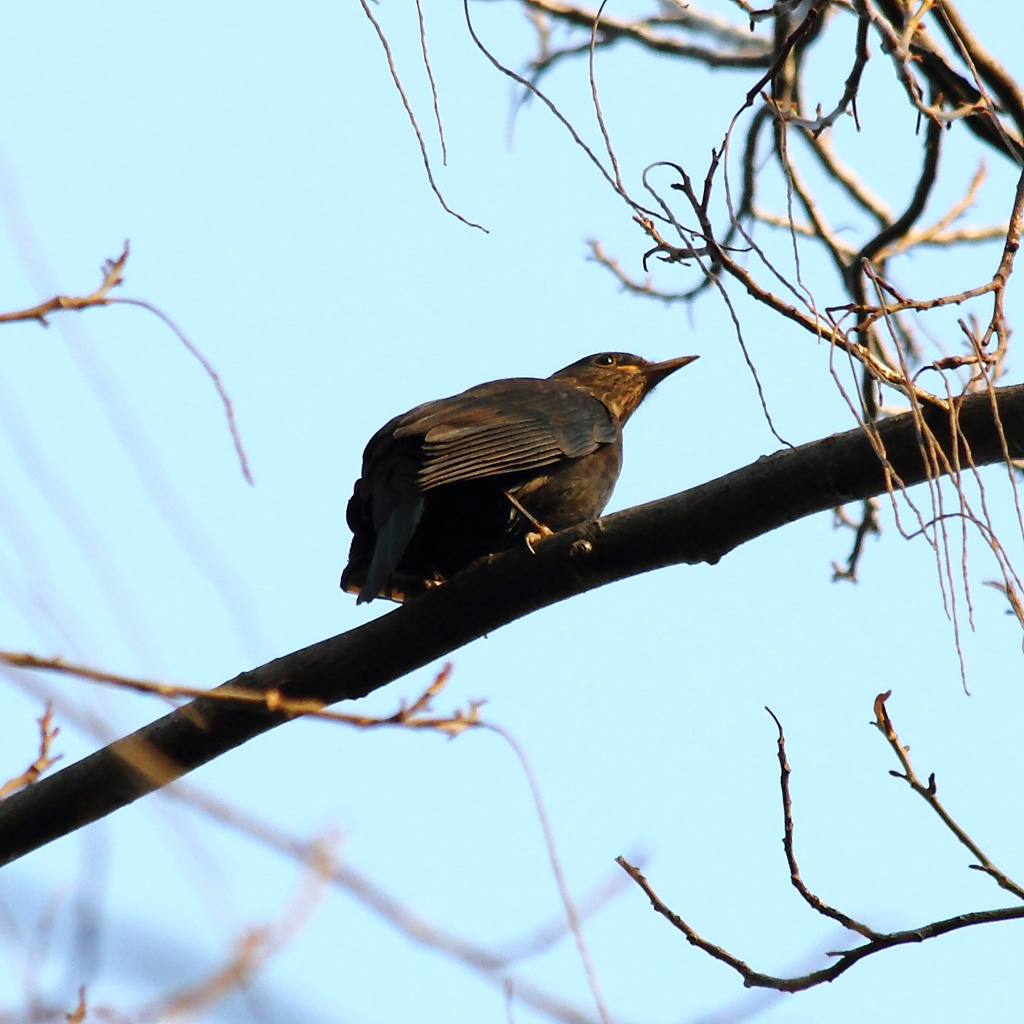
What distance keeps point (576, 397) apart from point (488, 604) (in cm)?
239

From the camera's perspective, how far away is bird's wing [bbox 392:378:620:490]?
508 centimetres

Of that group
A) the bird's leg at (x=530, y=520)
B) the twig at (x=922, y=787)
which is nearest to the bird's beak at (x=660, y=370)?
the bird's leg at (x=530, y=520)

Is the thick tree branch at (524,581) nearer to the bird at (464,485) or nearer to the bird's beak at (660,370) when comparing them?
the bird at (464,485)

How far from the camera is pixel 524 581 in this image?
4008 mm

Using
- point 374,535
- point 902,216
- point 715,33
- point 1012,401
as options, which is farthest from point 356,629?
point 715,33

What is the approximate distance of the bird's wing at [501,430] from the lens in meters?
5.08

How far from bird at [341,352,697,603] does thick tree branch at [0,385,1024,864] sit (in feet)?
2.23

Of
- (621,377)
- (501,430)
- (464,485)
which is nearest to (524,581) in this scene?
(464,485)

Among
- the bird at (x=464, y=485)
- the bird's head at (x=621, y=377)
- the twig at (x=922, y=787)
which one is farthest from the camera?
the bird's head at (x=621, y=377)

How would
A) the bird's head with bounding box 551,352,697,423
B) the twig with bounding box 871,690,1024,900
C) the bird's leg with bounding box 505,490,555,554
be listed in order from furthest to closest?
the bird's head with bounding box 551,352,697,423, the bird's leg with bounding box 505,490,555,554, the twig with bounding box 871,690,1024,900

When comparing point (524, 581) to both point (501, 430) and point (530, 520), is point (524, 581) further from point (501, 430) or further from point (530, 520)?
point (501, 430)

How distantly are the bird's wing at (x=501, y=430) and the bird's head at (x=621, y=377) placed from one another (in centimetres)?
92

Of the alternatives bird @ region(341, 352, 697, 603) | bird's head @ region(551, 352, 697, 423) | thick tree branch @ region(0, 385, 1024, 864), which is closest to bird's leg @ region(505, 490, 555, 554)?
bird @ region(341, 352, 697, 603)

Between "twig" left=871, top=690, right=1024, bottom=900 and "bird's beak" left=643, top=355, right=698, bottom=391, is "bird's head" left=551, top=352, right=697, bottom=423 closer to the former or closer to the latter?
"bird's beak" left=643, top=355, right=698, bottom=391
